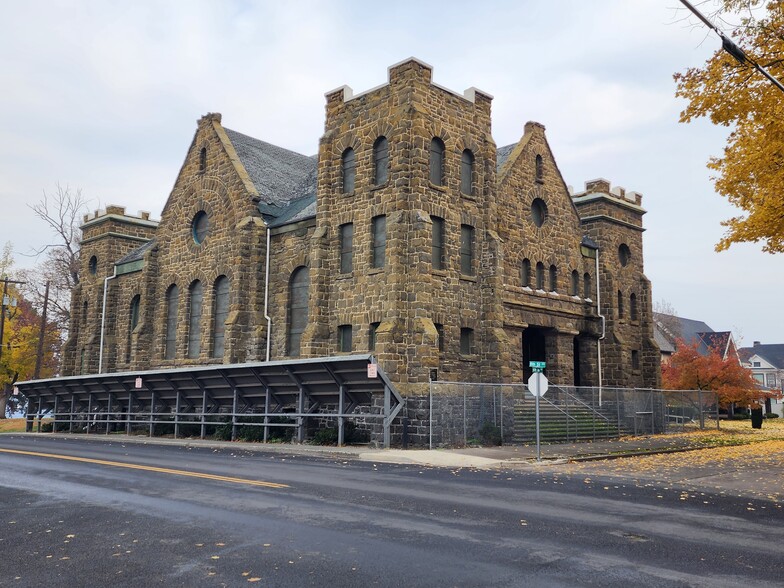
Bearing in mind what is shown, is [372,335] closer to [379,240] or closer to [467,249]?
[379,240]

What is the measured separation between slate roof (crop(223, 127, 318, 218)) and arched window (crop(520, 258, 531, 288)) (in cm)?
1100

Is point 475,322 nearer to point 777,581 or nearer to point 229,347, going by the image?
point 229,347

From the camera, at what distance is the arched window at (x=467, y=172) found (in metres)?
28.4

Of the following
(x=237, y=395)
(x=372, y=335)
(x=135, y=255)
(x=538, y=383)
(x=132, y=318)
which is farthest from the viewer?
(x=135, y=255)

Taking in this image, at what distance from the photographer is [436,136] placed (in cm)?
2695

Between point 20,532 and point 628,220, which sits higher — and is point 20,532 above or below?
below

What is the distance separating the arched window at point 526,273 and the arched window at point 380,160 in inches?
338

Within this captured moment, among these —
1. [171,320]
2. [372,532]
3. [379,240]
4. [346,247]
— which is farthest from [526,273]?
[372,532]

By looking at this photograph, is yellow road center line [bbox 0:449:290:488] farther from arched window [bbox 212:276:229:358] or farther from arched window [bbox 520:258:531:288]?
arched window [bbox 520:258:531:288]

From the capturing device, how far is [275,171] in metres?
37.3

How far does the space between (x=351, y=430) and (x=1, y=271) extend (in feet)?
153

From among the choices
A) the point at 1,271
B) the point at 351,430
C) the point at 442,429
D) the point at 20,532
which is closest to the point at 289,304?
the point at 351,430

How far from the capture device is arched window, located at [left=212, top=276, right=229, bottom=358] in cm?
3350

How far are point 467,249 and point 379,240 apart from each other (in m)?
3.89
